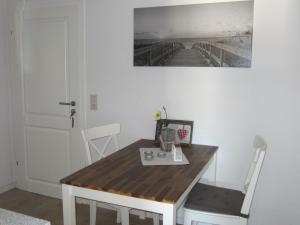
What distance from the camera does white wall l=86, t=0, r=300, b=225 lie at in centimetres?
252

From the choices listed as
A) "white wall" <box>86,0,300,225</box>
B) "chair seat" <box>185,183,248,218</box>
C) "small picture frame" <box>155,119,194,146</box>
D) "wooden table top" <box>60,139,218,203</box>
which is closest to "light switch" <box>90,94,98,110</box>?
"white wall" <box>86,0,300,225</box>

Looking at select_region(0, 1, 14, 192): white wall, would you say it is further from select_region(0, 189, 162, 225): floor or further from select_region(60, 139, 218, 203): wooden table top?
select_region(60, 139, 218, 203): wooden table top

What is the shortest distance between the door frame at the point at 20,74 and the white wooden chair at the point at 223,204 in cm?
159

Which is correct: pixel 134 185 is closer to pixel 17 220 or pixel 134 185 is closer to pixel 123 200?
pixel 123 200

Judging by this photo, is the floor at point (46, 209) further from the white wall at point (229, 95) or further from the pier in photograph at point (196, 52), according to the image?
the pier in photograph at point (196, 52)

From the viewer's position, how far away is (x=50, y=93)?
11.3ft

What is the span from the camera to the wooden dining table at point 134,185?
174 cm

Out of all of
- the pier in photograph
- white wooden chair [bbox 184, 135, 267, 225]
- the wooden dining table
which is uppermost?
the pier in photograph

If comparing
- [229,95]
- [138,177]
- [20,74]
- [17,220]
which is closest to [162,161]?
[138,177]

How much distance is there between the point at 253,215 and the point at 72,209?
1.61m

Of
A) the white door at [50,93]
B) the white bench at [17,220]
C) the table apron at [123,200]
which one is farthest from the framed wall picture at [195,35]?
the white bench at [17,220]

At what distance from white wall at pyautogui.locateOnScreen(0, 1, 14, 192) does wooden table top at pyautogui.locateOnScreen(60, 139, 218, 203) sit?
185 centimetres

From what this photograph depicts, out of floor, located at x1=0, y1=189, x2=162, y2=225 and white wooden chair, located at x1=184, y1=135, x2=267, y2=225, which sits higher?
white wooden chair, located at x1=184, y1=135, x2=267, y2=225

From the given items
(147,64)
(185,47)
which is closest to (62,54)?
(147,64)
